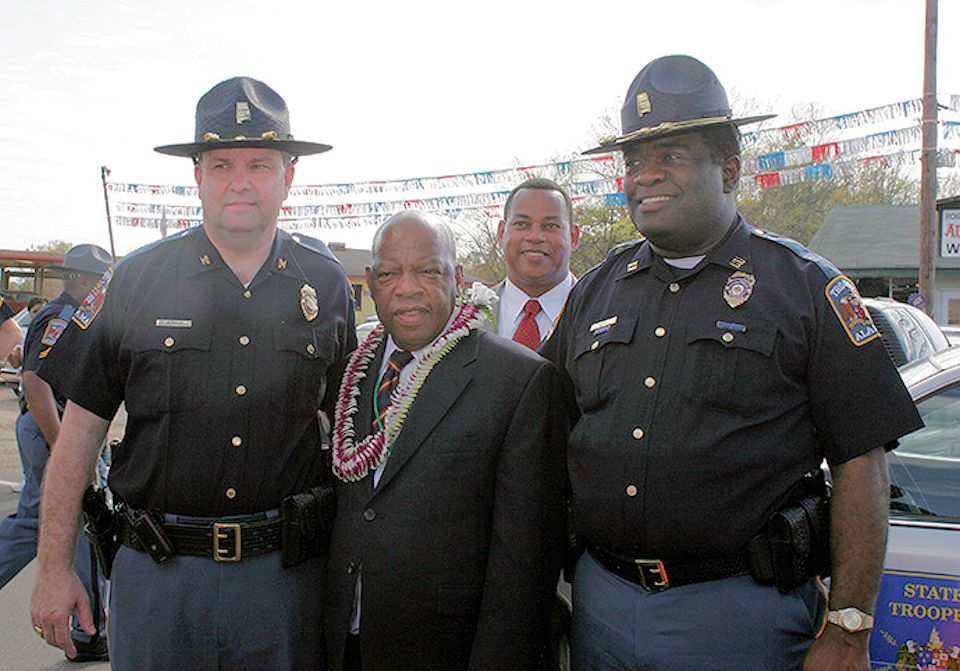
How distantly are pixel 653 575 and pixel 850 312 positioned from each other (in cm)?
81

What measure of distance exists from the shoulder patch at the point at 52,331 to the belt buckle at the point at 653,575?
3.78 meters

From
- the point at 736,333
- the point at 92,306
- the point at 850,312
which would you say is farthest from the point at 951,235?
the point at 92,306

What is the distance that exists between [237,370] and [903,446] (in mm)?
2190

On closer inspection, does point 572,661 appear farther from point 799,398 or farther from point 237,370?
point 237,370

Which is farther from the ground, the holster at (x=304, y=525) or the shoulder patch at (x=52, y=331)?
the shoulder patch at (x=52, y=331)

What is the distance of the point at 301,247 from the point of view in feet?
9.11

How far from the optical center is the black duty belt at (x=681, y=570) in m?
2.01

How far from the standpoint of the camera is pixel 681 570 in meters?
2.03

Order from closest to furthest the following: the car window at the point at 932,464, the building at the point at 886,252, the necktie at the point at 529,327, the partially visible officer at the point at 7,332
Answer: the car window at the point at 932,464, the necktie at the point at 529,327, the partially visible officer at the point at 7,332, the building at the point at 886,252

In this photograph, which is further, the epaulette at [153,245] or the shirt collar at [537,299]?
the shirt collar at [537,299]

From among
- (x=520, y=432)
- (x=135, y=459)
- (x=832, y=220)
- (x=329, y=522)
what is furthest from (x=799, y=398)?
(x=832, y=220)

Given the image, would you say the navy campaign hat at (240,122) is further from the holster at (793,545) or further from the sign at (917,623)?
the sign at (917,623)

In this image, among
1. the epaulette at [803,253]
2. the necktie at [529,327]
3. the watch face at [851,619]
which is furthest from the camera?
the necktie at [529,327]

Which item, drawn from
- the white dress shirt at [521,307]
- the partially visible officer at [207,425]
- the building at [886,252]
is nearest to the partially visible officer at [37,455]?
the partially visible officer at [207,425]
